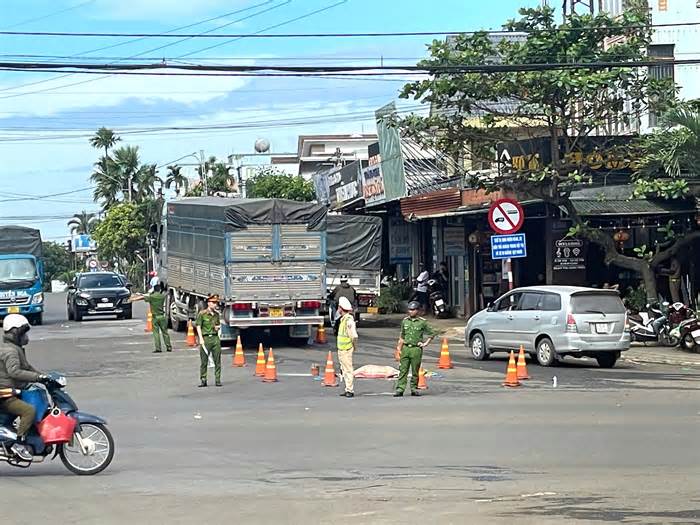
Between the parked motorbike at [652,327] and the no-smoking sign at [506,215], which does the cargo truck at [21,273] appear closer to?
the no-smoking sign at [506,215]

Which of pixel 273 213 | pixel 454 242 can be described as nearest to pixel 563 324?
pixel 273 213

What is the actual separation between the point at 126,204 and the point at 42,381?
272 feet

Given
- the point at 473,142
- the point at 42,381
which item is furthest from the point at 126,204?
the point at 42,381

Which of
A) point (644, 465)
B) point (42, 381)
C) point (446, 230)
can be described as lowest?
point (644, 465)

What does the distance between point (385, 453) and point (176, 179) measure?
8946 cm

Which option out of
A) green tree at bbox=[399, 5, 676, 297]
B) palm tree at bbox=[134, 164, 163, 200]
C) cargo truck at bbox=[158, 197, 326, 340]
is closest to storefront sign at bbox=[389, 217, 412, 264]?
green tree at bbox=[399, 5, 676, 297]

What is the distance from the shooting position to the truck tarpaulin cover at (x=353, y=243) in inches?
1423

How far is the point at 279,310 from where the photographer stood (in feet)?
89.2

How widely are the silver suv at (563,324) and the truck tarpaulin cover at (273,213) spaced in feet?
18.3

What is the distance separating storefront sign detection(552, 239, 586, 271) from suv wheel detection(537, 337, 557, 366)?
32.3 feet

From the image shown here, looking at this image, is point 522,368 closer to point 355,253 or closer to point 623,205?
point 623,205

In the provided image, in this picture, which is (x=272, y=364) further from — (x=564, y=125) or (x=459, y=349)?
(x=564, y=125)

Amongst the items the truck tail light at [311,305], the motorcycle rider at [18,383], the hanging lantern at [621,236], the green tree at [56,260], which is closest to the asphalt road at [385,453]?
the motorcycle rider at [18,383]

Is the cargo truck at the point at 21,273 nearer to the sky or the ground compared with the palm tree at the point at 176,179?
nearer to the ground
